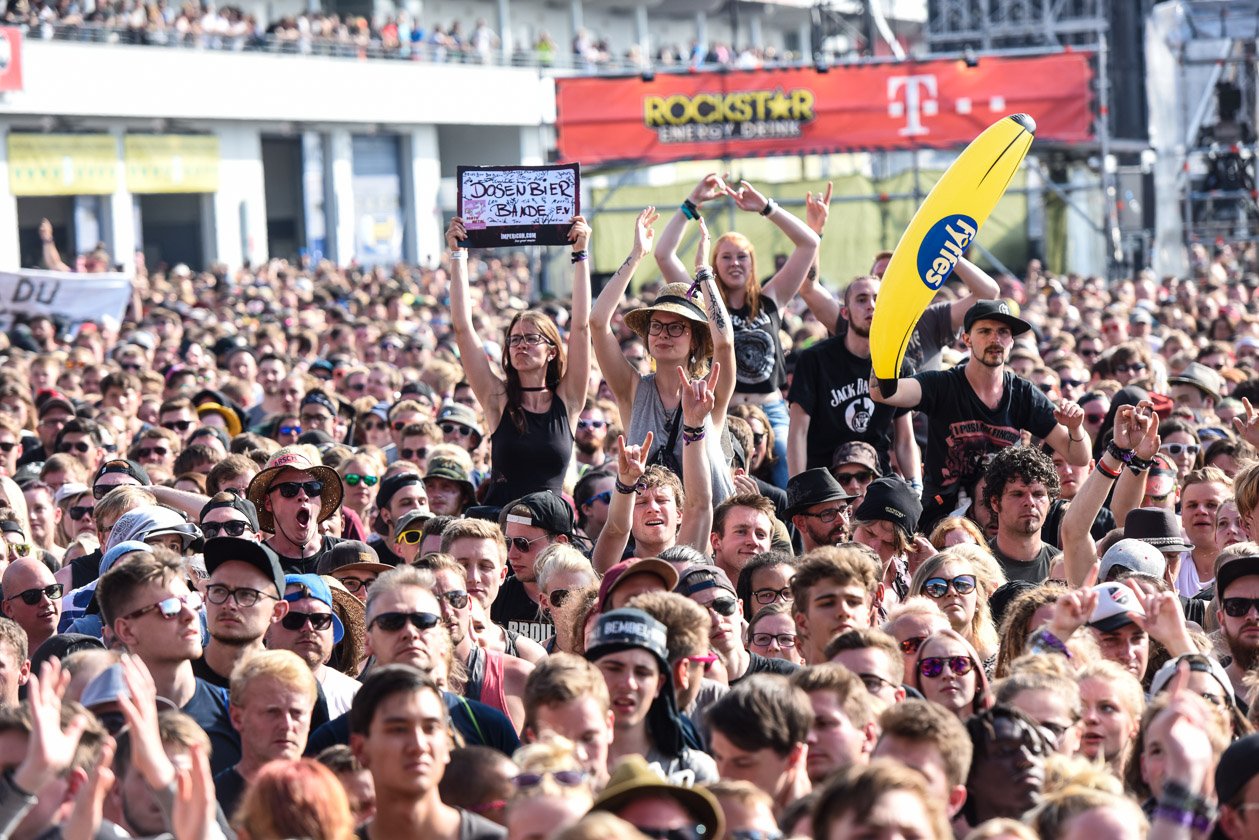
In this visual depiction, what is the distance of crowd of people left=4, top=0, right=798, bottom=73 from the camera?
3781 cm

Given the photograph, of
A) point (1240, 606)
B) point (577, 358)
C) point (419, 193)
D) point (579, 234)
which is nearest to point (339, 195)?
point (419, 193)

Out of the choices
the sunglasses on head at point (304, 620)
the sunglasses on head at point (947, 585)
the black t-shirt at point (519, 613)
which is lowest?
the black t-shirt at point (519, 613)

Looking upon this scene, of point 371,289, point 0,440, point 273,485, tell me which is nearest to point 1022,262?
point 371,289

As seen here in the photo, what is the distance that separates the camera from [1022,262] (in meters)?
25.8

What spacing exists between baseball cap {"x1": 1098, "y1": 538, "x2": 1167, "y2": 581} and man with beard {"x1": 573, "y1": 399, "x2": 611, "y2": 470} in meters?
4.22

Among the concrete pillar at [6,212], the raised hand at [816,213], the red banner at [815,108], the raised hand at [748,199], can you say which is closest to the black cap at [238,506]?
the raised hand at [748,199]

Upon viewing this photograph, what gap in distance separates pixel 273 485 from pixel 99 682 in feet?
9.59

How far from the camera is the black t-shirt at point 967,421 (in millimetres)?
8484

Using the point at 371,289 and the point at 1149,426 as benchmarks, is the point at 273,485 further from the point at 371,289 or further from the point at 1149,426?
the point at 371,289

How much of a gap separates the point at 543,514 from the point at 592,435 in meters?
3.28

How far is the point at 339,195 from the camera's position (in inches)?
1758

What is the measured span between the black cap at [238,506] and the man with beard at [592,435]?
10.8 ft

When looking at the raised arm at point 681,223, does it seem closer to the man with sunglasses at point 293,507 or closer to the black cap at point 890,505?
the black cap at point 890,505

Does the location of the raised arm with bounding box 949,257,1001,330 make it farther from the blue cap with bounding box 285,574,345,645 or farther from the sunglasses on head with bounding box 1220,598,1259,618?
the blue cap with bounding box 285,574,345,645
